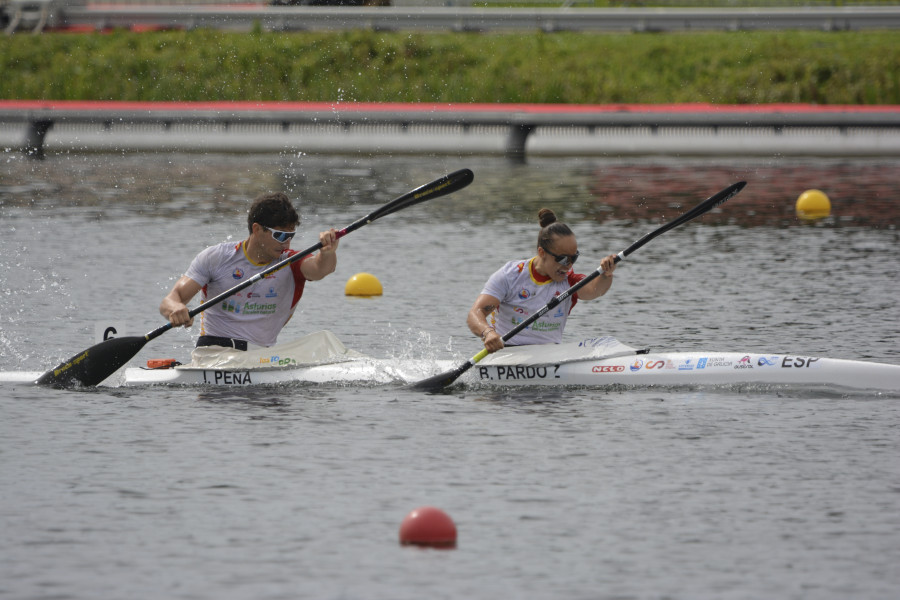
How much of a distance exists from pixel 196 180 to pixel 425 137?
5509 mm

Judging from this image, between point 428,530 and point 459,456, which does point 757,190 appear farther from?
point 428,530

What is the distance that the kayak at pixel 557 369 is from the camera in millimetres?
10914

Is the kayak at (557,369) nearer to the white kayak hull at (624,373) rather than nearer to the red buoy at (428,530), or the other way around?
the white kayak hull at (624,373)

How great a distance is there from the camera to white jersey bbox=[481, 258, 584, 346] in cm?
1109

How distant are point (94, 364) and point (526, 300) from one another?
11.0ft

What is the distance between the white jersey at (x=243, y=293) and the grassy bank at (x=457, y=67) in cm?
2452

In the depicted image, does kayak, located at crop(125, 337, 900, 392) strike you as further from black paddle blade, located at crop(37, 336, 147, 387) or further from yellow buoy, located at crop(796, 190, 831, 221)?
yellow buoy, located at crop(796, 190, 831, 221)

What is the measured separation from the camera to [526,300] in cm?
1112

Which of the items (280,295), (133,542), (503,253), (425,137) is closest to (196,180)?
(425,137)

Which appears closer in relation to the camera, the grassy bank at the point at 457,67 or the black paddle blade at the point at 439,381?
the black paddle blade at the point at 439,381

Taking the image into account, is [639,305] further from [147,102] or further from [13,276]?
[147,102]

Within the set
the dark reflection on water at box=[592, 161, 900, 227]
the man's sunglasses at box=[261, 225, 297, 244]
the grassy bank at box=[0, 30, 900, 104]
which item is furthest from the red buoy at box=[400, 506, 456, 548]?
the grassy bank at box=[0, 30, 900, 104]

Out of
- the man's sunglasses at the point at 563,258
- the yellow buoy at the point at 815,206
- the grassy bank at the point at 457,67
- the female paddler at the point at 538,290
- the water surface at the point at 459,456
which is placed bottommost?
the water surface at the point at 459,456

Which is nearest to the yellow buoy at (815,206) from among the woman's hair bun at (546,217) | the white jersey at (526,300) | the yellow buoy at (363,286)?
the yellow buoy at (363,286)
